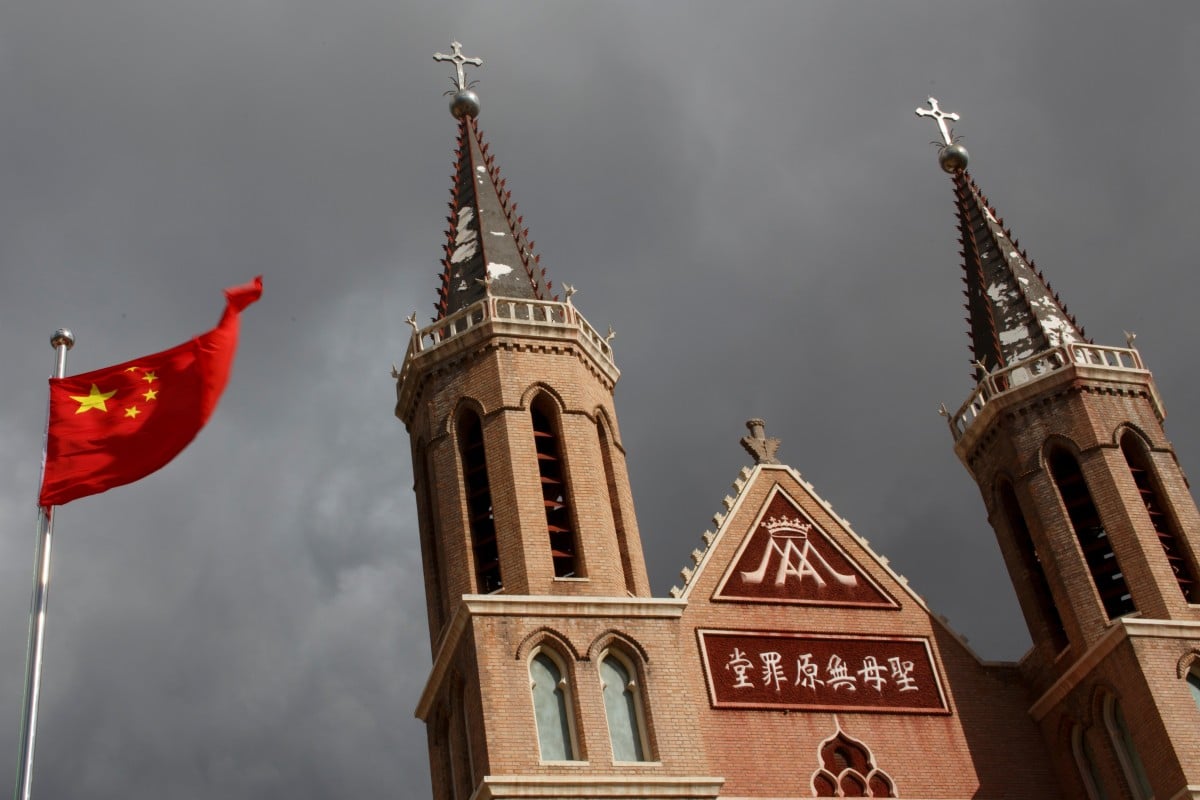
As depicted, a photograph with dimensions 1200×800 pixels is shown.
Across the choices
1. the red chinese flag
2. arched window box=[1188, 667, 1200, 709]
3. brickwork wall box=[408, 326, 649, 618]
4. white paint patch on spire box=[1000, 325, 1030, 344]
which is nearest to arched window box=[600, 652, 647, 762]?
brickwork wall box=[408, 326, 649, 618]

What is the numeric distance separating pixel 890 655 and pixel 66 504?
15.3 metres

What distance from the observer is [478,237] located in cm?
3362

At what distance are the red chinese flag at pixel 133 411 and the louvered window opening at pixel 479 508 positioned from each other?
385 inches

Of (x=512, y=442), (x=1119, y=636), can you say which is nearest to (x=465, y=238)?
(x=512, y=442)

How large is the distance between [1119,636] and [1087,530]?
349cm

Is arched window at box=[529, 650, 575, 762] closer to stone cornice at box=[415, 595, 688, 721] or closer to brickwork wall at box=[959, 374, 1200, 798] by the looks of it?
stone cornice at box=[415, 595, 688, 721]

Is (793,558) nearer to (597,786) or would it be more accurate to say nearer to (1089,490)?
(1089,490)

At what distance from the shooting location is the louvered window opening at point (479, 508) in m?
28.5

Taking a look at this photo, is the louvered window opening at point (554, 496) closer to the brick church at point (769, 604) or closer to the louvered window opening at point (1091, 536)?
the brick church at point (769, 604)

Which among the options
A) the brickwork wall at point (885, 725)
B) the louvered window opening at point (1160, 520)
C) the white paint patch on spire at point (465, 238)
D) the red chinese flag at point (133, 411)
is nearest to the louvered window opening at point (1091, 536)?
the louvered window opening at point (1160, 520)

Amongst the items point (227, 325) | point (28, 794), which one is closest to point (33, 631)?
point (28, 794)

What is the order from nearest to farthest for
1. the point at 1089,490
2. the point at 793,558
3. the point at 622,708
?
the point at 622,708
the point at 793,558
the point at 1089,490

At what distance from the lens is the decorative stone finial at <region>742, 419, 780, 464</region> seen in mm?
31906

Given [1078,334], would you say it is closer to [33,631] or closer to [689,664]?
[689,664]
